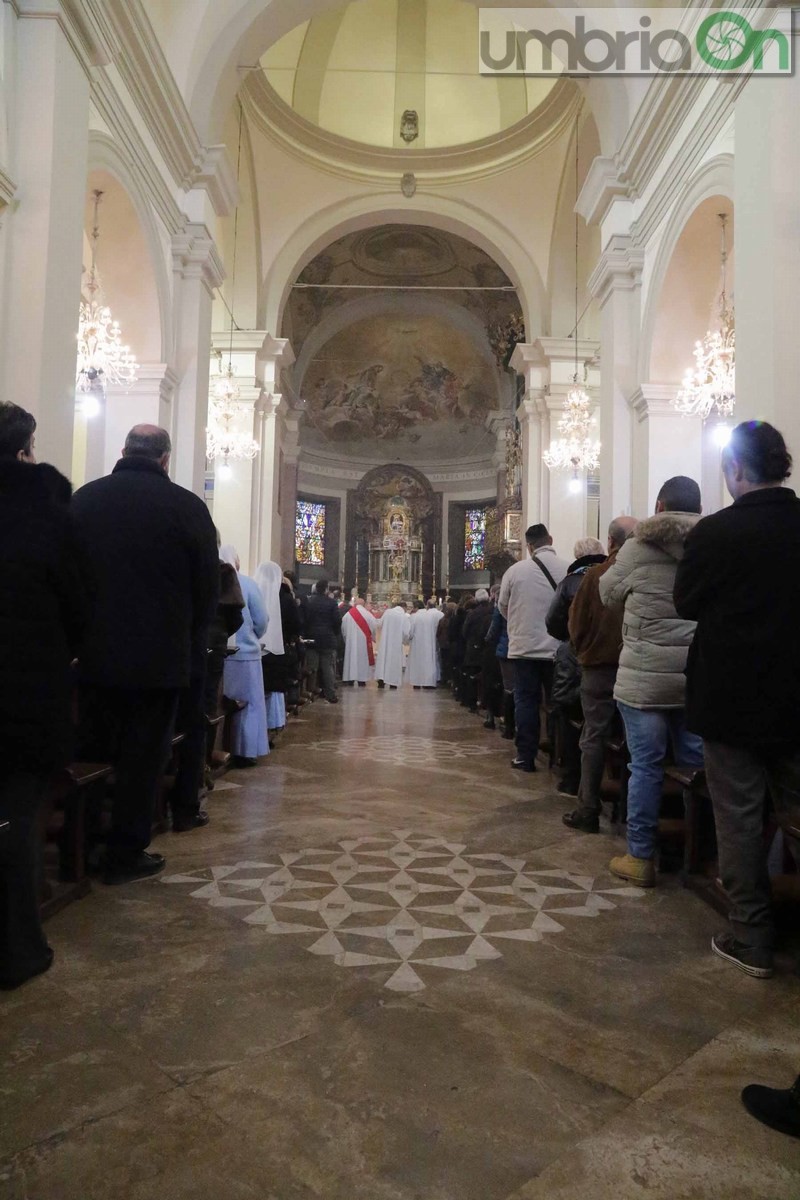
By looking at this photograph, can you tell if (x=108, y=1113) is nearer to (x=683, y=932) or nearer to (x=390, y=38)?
(x=683, y=932)

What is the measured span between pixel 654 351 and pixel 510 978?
20.0ft

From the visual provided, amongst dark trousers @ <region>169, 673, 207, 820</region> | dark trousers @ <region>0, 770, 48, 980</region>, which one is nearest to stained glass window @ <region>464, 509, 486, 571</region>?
dark trousers @ <region>169, 673, 207, 820</region>

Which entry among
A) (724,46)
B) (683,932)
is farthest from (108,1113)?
(724,46)

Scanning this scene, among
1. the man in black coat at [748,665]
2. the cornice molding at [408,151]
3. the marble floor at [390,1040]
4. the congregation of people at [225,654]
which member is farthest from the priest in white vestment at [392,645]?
the man in black coat at [748,665]

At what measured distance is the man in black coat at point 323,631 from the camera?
10258 mm

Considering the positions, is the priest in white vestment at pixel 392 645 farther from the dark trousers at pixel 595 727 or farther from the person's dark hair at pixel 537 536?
the dark trousers at pixel 595 727

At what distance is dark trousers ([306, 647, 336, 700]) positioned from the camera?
11.1 metres

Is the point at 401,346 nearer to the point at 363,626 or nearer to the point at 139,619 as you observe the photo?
the point at 363,626

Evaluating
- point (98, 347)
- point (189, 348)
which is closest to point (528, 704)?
point (98, 347)

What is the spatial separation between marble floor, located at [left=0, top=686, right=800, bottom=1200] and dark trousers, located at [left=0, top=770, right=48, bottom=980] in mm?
96

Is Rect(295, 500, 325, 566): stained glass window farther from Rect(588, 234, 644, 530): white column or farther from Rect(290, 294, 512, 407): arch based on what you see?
Rect(588, 234, 644, 530): white column

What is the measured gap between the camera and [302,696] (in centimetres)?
1069

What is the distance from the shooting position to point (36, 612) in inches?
91.2

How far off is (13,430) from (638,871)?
2.73m
